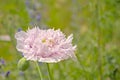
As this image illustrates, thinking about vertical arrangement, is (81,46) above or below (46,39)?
above

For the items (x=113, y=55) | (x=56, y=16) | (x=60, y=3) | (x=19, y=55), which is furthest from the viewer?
(x=60, y=3)

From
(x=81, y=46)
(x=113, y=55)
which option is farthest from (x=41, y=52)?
(x=81, y=46)

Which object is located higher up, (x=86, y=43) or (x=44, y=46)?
(x=86, y=43)

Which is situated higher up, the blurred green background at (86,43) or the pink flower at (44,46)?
the blurred green background at (86,43)

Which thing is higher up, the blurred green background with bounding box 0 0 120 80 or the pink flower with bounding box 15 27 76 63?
the blurred green background with bounding box 0 0 120 80

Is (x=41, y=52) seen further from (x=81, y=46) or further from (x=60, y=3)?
(x=60, y=3)

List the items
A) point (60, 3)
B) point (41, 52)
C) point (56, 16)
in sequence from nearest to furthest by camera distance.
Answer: point (41, 52) → point (56, 16) → point (60, 3)

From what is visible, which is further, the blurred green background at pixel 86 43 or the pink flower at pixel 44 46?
the blurred green background at pixel 86 43

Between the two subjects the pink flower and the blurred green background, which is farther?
the blurred green background
